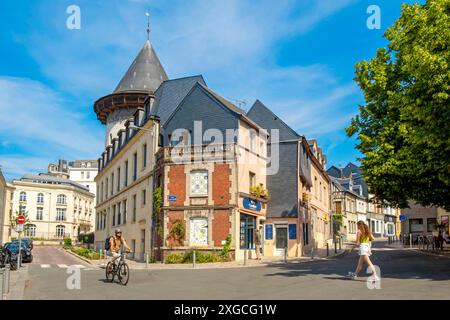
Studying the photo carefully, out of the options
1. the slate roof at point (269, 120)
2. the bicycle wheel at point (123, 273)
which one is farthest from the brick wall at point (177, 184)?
the bicycle wheel at point (123, 273)

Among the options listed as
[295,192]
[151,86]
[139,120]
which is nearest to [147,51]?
[151,86]

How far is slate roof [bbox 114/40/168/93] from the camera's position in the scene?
4344 centimetres

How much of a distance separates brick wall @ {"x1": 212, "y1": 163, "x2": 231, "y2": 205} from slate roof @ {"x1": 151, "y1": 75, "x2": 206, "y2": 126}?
664 cm

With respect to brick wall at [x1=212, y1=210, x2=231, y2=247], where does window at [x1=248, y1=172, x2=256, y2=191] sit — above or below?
above

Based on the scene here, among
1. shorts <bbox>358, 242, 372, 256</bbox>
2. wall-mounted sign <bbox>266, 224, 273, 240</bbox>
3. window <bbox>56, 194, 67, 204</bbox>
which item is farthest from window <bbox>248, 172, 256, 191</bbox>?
window <bbox>56, 194, 67, 204</bbox>

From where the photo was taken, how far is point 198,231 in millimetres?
24969

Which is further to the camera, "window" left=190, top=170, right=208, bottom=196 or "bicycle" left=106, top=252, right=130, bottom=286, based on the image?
"window" left=190, top=170, right=208, bottom=196

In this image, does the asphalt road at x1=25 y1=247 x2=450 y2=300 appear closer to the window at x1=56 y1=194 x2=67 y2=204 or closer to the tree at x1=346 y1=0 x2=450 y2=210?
the tree at x1=346 y1=0 x2=450 y2=210

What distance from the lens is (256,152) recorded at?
1139 inches

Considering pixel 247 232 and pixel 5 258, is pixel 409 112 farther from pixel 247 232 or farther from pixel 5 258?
pixel 5 258

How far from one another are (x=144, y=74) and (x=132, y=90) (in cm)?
231

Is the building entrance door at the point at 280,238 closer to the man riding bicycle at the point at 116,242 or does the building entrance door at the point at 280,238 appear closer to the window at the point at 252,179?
the window at the point at 252,179

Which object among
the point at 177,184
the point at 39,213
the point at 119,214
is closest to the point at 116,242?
the point at 177,184

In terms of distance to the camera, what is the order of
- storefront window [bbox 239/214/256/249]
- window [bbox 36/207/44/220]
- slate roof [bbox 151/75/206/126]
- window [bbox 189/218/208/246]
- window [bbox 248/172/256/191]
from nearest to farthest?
window [bbox 189/218/208/246] < storefront window [bbox 239/214/256/249] < window [bbox 248/172/256/191] < slate roof [bbox 151/75/206/126] < window [bbox 36/207/44/220]
